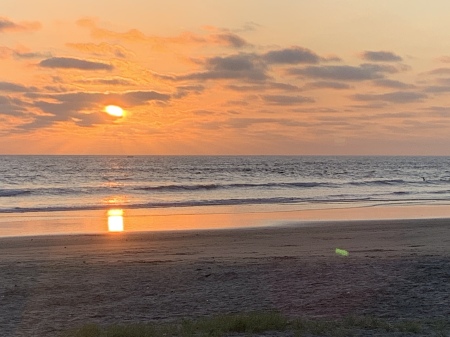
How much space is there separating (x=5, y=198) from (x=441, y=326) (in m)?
37.2

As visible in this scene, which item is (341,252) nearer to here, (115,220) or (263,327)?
(263,327)

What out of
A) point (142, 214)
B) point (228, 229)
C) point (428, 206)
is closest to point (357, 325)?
point (228, 229)

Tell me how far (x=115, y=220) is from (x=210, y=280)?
1593 cm

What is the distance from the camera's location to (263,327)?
8.09 metres

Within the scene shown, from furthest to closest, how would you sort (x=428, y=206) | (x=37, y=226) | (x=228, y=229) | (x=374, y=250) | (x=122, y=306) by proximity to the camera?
1. (x=428, y=206)
2. (x=37, y=226)
3. (x=228, y=229)
4. (x=374, y=250)
5. (x=122, y=306)

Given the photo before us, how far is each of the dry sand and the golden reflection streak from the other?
4917 mm

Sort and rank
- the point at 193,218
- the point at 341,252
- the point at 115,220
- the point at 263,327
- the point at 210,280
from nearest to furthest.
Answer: the point at 263,327
the point at 210,280
the point at 341,252
the point at 115,220
the point at 193,218

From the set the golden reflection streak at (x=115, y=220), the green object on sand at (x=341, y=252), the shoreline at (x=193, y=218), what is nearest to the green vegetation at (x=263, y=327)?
the green object on sand at (x=341, y=252)

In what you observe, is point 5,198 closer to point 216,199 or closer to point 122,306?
point 216,199

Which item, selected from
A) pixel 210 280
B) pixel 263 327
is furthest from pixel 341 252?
pixel 263 327

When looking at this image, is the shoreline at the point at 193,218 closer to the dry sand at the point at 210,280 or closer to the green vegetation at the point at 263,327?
the dry sand at the point at 210,280


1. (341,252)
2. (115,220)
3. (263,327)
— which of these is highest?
(115,220)

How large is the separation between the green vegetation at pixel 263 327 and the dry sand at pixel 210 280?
53 centimetres

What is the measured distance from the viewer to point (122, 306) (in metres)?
9.62
